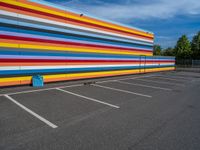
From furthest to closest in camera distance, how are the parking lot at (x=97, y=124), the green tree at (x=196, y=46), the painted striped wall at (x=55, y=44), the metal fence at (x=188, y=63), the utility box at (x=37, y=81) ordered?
1. the green tree at (x=196, y=46)
2. the metal fence at (x=188, y=63)
3. the utility box at (x=37, y=81)
4. the painted striped wall at (x=55, y=44)
5. the parking lot at (x=97, y=124)

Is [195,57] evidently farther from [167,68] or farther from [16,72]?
[16,72]

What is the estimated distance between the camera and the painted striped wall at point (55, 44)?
8102 millimetres

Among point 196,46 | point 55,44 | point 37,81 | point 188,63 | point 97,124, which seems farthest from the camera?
point 196,46

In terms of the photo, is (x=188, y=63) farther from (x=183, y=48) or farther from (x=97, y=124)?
(x=97, y=124)

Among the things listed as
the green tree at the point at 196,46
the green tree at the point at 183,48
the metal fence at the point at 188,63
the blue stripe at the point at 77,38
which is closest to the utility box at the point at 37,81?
the blue stripe at the point at 77,38

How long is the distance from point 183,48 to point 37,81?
145 ft

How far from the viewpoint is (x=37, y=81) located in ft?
29.0

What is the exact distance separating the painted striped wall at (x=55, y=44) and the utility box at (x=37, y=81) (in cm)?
36

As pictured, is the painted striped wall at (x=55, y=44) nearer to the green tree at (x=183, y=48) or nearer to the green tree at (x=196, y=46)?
the green tree at (x=196, y=46)

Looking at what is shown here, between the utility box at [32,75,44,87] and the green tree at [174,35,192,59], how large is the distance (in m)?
41.4

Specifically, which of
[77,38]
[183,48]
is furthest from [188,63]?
[77,38]

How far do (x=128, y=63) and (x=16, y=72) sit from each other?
10592mm

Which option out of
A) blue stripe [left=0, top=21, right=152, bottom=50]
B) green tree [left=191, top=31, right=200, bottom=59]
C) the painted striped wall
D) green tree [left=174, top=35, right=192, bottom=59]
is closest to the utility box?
the painted striped wall

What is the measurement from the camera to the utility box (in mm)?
8734
